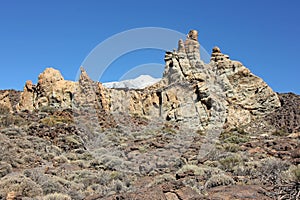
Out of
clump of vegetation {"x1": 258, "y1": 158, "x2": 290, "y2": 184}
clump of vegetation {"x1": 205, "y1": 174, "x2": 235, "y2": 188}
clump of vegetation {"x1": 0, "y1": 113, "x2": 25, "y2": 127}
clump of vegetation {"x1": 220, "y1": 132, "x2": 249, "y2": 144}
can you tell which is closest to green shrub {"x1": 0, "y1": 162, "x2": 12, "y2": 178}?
clump of vegetation {"x1": 205, "y1": 174, "x2": 235, "y2": 188}

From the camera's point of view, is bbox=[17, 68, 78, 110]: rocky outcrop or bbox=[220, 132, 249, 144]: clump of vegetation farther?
bbox=[17, 68, 78, 110]: rocky outcrop

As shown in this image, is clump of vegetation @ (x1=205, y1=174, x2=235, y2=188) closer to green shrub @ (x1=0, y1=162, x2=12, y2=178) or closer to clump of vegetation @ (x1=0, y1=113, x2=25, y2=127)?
green shrub @ (x1=0, y1=162, x2=12, y2=178)

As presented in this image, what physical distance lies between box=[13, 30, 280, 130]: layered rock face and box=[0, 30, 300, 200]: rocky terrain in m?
0.11

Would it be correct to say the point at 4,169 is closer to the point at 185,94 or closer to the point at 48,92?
the point at 48,92

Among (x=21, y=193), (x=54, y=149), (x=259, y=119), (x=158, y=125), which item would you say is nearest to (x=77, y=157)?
(x=54, y=149)

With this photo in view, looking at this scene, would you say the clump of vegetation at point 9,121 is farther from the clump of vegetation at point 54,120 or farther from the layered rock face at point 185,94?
the layered rock face at point 185,94

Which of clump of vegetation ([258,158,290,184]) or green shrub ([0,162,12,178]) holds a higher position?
green shrub ([0,162,12,178])

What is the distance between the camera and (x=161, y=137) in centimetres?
2006

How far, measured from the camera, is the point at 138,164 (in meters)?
13.0

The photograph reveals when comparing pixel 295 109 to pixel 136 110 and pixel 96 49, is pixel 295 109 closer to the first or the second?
pixel 136 110

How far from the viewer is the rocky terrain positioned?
7801 mm

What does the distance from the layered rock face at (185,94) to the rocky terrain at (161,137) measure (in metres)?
0.11

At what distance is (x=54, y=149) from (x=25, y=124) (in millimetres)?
6472

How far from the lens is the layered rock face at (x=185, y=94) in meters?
28.8
